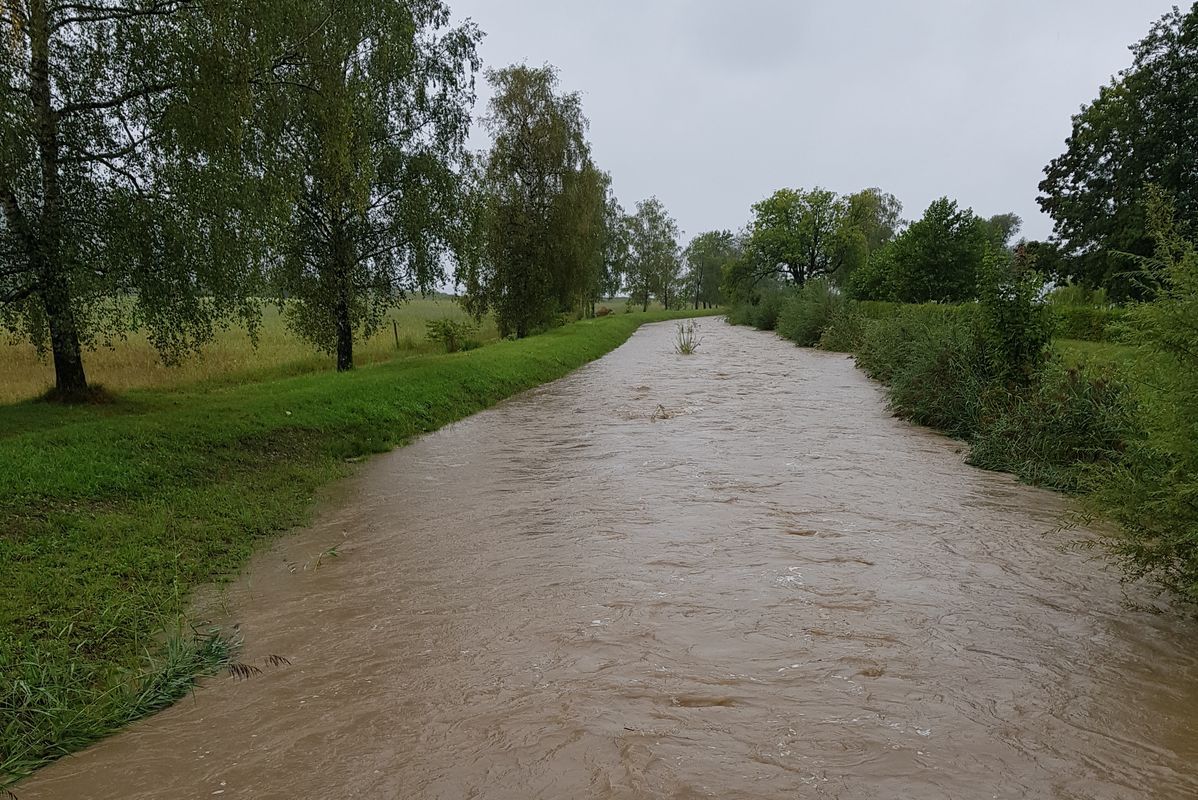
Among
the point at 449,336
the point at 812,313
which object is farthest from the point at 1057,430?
the point at 812,313

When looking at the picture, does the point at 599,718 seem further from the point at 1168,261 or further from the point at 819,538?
the point at 1168,261

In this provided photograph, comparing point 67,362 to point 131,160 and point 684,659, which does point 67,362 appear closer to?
point 131,160

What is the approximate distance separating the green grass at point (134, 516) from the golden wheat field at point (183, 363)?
7.55 feet

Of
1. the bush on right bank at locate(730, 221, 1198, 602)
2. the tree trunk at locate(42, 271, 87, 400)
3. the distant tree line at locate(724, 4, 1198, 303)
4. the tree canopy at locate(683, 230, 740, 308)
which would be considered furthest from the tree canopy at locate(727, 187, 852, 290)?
the tree trunk at locate(42, 271, 87, 400)

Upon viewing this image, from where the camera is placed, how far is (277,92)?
11.0m

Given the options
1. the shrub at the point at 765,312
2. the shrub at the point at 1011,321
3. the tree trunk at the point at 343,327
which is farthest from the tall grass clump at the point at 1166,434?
the shrub at the point at 765,312

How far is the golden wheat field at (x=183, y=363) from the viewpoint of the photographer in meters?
15.5

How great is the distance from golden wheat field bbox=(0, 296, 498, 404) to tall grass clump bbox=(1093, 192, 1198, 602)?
41.6ft

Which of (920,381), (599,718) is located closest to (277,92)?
(599,718)

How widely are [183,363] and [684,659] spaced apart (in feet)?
42.7

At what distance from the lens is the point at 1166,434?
5.02 meters

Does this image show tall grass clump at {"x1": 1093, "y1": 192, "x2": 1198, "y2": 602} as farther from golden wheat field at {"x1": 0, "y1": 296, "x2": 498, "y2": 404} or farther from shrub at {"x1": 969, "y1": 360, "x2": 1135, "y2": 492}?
golden wheat field at {"x1": 0, "y1": 296, "x2": 498, "y2": 404}

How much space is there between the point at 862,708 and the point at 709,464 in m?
6.54

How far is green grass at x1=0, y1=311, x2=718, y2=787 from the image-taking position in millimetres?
4555
